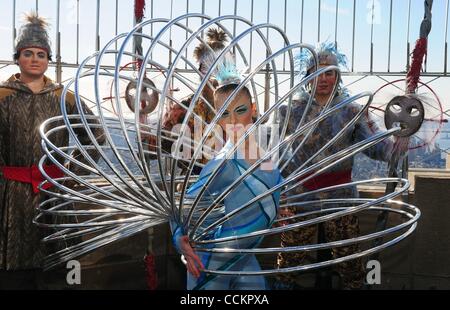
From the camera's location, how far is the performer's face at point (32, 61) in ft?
11.2

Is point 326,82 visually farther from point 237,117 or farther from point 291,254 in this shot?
point 237,117

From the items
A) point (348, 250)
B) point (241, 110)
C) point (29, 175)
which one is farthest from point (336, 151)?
point (29, 175)

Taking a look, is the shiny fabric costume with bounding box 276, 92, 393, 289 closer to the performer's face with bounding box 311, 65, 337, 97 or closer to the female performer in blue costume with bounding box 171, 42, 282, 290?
the performer's face with bounding box 311, 65, 337, 97

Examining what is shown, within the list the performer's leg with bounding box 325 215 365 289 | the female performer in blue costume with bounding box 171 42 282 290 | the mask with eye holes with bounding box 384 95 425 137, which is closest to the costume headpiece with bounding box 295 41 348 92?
the mask with eye holes with bounding box 384 95 425 137

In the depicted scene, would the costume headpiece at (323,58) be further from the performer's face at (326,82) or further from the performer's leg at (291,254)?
the performer's leg at (291,254)

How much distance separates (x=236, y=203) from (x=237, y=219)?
0.06 metres

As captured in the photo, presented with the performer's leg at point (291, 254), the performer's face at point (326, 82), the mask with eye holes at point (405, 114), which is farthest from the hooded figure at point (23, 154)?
the mask with eye holes at point (405, 114)

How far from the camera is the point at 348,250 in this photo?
360 cm

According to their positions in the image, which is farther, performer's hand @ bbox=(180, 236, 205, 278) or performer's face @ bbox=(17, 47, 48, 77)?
performer's face @ bbox=(17, 47, 48, 77)

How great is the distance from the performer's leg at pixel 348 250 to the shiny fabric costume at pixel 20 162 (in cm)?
162

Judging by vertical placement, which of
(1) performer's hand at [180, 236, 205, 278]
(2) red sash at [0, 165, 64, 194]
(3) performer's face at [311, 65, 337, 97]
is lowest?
(1) performer's hand at [180, 236, 205, 278]

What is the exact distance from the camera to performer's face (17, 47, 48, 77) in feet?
11.2

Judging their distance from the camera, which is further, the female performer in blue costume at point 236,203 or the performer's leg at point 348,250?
the performer's leg at point 348,250
